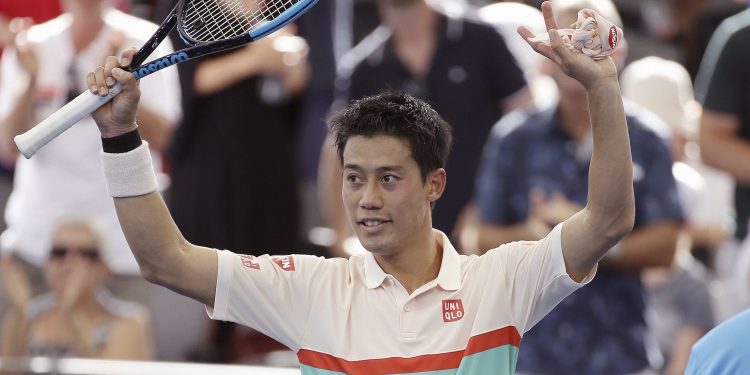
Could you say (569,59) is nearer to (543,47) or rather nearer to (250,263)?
(543,47)

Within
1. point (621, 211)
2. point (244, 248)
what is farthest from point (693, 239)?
point (621, 211)

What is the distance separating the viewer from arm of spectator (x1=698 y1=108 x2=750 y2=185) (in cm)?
695

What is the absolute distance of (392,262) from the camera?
453cm

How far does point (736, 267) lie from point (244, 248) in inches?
105

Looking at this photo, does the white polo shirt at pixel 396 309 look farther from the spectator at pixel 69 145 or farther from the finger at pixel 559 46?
the spectator at pixel 69 145

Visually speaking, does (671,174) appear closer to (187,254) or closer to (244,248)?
(244,248)

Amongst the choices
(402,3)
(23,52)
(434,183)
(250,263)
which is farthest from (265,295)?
(402,3)

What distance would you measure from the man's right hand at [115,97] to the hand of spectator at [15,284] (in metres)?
3.57

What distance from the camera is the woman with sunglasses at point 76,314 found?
7.46 meters

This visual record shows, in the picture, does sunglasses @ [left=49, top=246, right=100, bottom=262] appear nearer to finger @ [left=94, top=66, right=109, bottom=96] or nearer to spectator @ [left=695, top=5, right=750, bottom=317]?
spectator @ [left=695, top=5, right=750, bottom=317]

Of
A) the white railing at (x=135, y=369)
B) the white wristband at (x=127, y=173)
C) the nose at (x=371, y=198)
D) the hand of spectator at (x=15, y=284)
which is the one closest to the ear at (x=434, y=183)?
the nose at (x=371, y=198)

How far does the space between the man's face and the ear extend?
82 millimetres

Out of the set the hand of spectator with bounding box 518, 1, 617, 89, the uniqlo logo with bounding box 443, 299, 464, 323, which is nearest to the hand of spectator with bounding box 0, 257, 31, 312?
the uniqlo logo with bounding box 443, 299, 464, 323

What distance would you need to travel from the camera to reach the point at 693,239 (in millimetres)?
8859
